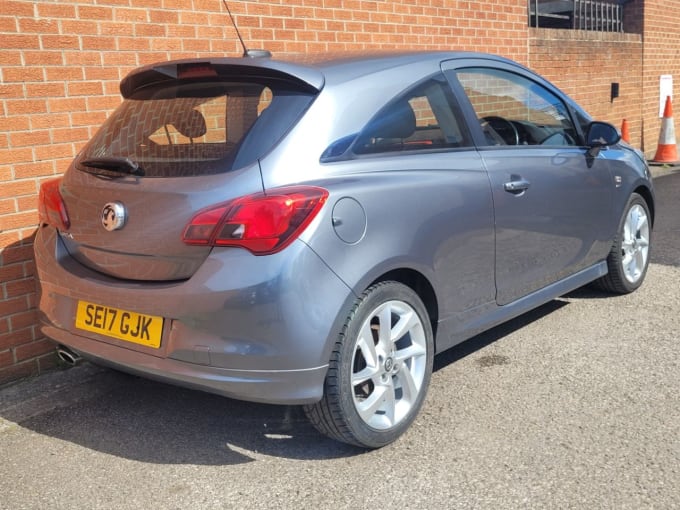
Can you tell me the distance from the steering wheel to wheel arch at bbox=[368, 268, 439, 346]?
3.32 feet

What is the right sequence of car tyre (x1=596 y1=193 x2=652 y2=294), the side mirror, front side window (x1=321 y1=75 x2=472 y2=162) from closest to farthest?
1. front side window (x1=321 y1=75 x2=472 y2=162)
2. the side mirror
3. car tyre (x1=596 y1=193 x2=652 y2=294)

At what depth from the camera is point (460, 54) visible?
3.87 m

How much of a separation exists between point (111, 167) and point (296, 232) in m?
0.95

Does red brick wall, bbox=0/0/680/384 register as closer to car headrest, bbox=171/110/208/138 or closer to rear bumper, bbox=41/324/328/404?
car headrest, bbox=171/110/208/138

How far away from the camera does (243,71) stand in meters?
3.11

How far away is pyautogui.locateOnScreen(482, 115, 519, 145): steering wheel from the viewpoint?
395 cm

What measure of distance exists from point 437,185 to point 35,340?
232cm

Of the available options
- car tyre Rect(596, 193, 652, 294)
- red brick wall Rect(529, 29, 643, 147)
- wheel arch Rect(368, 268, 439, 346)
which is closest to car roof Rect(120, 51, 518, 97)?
wheel arch Rect(368, 268, 439, 346)

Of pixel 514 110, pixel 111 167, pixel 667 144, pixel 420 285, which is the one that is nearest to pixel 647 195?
pixel 514 110

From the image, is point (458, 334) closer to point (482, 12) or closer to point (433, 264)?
point (433, 264)

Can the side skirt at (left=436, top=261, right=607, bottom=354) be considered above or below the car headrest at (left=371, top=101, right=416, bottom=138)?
below

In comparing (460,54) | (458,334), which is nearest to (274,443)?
(458,334)

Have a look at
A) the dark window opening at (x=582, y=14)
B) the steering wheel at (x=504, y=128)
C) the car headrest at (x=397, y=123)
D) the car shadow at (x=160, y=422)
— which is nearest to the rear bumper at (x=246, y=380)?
the car shadow at (x=160, y=422)

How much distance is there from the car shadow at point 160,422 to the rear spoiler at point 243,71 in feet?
4.79
